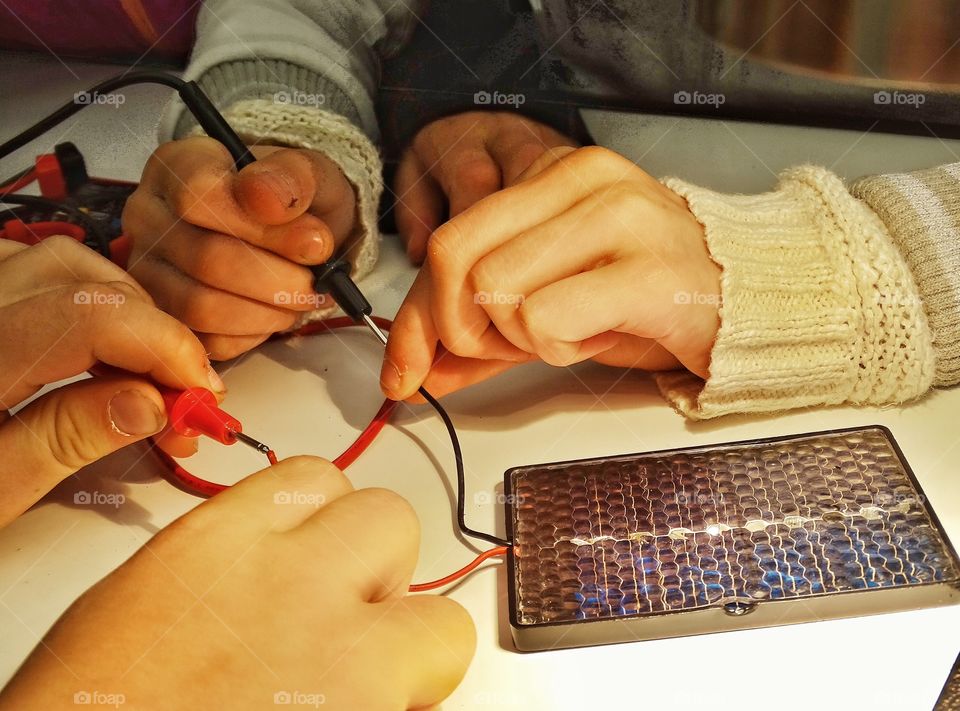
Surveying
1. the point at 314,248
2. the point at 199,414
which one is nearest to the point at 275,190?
the point at 314,248

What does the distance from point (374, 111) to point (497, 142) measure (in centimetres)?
15

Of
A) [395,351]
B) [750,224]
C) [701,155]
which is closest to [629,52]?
[701,155]

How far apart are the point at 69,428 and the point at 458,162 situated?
0.37 m

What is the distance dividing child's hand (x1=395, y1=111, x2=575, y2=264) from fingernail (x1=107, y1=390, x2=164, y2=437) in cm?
28

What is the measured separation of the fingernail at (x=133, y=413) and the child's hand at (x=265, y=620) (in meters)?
0.09

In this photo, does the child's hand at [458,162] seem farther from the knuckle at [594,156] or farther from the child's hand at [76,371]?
the child's hand at [76,371]

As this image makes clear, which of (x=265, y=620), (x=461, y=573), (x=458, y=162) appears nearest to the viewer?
(x=265, y=620)

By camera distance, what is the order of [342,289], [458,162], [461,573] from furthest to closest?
[458,162] → [342,289] → [461,573]

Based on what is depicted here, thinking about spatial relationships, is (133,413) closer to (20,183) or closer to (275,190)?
(275,190)

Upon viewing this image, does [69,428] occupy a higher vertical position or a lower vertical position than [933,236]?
higher

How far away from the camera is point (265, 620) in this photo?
0.29 meters

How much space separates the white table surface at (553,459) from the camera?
1.13 ft

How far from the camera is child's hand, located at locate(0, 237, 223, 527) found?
15.9 inches

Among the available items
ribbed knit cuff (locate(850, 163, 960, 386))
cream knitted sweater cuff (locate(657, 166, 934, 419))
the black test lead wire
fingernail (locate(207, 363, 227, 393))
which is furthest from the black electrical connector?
ribbed knit cuff (locate(850, 163, 960, 386))
